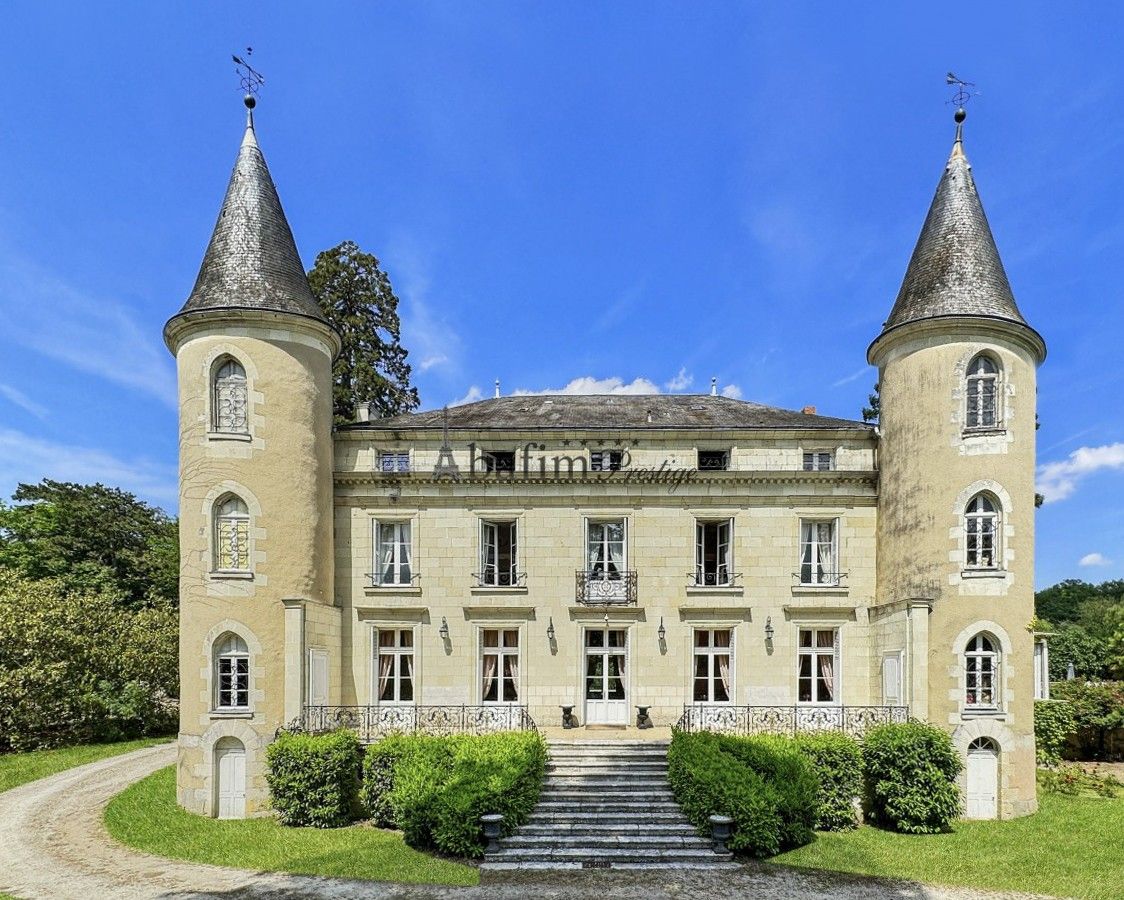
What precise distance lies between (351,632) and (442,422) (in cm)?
645

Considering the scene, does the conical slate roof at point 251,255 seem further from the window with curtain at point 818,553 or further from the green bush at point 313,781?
the window with curtain at point 818,553

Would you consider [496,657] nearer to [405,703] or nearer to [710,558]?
[405,703]

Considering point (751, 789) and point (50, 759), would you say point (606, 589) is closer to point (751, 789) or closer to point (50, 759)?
point (751, 789)

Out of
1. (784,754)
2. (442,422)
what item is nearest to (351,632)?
(442,422)

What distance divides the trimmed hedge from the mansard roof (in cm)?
831

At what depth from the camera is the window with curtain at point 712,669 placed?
17.9m

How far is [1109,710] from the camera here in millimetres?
22219

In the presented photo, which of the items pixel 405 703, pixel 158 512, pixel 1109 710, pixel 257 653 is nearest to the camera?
pixel 257 653

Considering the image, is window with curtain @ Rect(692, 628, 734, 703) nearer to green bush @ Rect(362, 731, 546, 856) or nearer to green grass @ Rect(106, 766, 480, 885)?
green bush @ Rect(362, 731, 546, 856)

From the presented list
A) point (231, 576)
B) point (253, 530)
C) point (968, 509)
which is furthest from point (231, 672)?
point (968, 509)

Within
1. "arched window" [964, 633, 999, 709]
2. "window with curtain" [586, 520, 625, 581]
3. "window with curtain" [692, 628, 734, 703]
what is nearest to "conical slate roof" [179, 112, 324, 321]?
"window with curtain" [586, 520, 625, 581]

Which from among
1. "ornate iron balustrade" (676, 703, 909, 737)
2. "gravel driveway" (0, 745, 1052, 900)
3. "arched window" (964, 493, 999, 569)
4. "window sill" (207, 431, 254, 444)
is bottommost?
"gravel driveway" (0, 745, 1052, 900)

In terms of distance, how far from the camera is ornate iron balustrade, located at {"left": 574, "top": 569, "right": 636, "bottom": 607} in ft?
59.4

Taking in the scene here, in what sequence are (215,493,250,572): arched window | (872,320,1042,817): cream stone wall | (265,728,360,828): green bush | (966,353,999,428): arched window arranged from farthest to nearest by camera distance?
(966,353,999,428): arched window
(215,493,250,572): arched window
(872,320,1042,817): cream stone wall
(265,728,360,828): green bush
